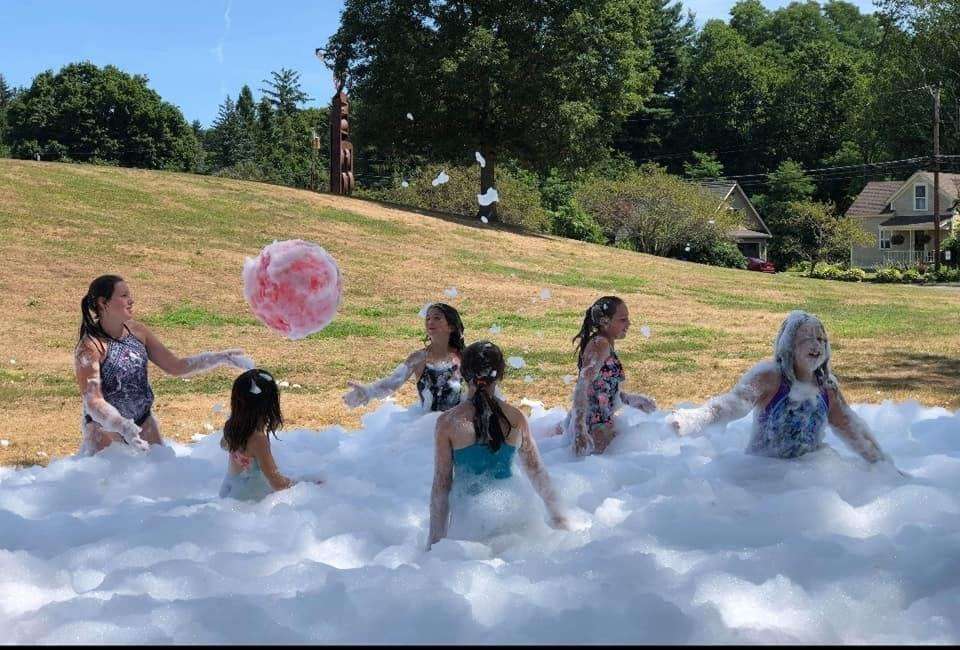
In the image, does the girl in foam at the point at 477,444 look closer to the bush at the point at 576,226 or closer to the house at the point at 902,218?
the bush at the point at 576,226

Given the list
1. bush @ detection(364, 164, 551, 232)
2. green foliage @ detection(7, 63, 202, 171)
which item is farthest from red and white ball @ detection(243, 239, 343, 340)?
green foliage @ detection(7, 63, 202, 171)

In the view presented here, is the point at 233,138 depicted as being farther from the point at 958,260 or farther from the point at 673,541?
the point at 673,541

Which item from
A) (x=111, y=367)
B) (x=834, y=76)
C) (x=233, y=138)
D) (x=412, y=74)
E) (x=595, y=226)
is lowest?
(x=111, y=367)

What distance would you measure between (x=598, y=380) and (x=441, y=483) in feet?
7.68

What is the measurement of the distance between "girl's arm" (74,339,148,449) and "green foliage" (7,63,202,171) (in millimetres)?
62198

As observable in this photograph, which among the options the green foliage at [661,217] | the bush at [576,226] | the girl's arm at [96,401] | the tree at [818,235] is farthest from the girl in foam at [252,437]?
the tree at [818,235]

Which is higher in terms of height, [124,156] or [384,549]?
[124,156]

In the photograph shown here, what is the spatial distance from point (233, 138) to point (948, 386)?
70454 mm

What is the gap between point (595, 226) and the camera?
41219mm

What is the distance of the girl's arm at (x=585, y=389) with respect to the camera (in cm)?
682

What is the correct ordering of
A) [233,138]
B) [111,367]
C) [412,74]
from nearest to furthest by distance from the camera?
1. [111,367]
2. [412,74]
3. [233,138]

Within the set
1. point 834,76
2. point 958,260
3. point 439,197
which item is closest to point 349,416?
point 439,197

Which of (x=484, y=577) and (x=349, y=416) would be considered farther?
(x=349, y=416)

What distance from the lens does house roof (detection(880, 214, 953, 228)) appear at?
56.7 m
